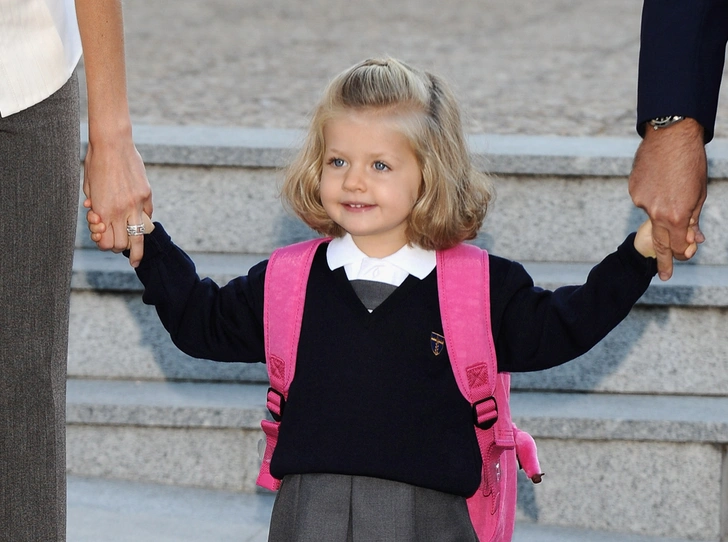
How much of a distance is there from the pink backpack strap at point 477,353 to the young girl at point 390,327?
2 cm

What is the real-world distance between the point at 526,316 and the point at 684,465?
115cm

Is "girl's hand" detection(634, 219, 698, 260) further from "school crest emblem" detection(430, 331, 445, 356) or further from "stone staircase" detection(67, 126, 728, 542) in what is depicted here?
"stone staircase" detection(67, 126, 728, 542)

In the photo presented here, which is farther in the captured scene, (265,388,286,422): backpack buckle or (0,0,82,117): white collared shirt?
(265,388,286,422): backpack buckle

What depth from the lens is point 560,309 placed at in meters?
1.99

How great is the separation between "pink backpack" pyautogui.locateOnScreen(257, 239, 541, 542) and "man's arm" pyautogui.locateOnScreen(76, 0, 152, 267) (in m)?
0.28

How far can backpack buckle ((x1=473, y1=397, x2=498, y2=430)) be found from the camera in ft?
6.61

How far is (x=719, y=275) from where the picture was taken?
10.2 ft

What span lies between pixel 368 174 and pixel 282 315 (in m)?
0.29

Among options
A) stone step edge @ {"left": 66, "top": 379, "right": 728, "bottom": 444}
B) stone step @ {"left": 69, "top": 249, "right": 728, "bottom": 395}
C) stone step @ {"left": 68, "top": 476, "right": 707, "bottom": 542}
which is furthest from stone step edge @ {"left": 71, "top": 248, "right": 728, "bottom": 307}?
stone step @ {"left": 68, "top": 476, "right": 707, "bottom": 542}

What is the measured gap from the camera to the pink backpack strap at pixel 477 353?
6.57ft

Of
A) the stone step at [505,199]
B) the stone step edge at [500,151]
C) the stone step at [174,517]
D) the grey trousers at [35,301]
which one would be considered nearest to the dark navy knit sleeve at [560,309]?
the grey trousers at [35,301]

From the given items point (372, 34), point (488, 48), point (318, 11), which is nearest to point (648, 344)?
point (488, 48)

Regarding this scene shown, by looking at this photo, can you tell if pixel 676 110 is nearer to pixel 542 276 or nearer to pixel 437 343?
pixel 437 343

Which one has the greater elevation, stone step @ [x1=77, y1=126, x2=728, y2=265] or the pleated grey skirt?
stone step @ [x1=77, y1=126, x2=728, y2=265]
